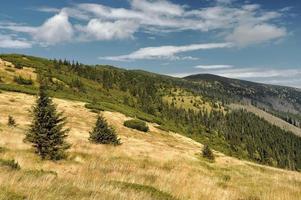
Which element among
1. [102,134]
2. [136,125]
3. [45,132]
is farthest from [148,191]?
[136,125]

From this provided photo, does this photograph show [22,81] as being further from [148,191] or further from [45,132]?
[148,191]

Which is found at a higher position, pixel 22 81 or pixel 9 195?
pixel 9 195

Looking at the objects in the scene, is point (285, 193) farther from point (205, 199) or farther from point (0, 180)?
point (0, 180)

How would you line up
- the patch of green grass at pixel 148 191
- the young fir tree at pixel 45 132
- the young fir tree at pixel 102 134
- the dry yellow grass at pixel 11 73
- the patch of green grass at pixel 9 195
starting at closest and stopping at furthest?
the patch of green grass at pixel 9 195, the patch of green grass at pixel 148 191, the young fir tree at pixel 45 132, the young fir tree at pixel 102 134, the dry yellow grass at pixel 11 73

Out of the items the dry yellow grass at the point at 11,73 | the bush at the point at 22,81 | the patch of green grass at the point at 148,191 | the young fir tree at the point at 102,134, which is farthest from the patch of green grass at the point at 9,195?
the bush at the point at 22,81

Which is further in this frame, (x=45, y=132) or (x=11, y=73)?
(x=11, y=73)

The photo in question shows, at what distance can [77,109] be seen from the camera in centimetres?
6362

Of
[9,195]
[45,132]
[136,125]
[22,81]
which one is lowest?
[136,125]

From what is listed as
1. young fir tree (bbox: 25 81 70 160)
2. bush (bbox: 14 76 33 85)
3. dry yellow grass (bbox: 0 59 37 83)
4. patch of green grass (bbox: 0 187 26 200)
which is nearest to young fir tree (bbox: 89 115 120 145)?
young fir tree (bbox: 25 81 70 160)

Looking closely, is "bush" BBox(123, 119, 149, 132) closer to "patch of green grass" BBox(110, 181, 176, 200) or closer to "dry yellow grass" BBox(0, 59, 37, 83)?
"dry yellow grass" BBox(0, 59, 37, 83)

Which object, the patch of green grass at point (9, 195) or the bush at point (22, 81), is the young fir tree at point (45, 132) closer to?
the patch of green grass at point (9, 195)

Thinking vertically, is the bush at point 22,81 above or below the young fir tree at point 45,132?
below

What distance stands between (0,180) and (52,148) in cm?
1392

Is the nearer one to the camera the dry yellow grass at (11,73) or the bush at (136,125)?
the bush at (136,125)
